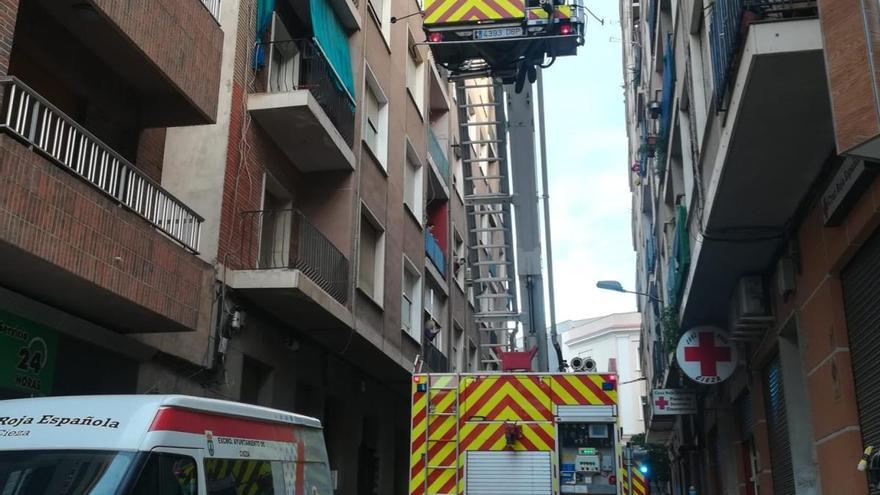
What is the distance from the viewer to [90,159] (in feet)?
30.8

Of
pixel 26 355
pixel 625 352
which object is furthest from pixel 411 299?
pixel 625 352

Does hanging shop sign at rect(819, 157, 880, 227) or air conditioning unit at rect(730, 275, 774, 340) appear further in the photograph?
air conditioning unit at rect(730, 275, 774, 340)

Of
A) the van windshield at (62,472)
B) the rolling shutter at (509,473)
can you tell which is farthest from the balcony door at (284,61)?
the van windshield at (62,472)

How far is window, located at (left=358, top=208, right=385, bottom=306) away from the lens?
677 inches

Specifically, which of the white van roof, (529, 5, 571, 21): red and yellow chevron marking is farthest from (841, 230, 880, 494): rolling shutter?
(529, 5, 571, 21): red and yellow chevron marking

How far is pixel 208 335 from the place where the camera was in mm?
11859

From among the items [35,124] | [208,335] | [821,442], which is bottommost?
[821,442]

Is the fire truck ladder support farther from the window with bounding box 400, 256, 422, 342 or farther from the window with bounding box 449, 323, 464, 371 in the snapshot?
the window with bounding box 449, 323, 464, 371

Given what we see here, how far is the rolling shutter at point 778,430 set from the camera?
1105cm

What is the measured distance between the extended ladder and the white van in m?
12.0

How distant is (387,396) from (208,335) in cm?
910

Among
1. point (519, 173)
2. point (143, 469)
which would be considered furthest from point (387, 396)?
point (143, 469)

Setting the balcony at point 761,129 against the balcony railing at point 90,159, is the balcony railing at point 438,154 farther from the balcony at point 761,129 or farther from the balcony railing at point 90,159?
the balcony at point 761,129

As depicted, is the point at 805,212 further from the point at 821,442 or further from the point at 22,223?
the point at 22,223
